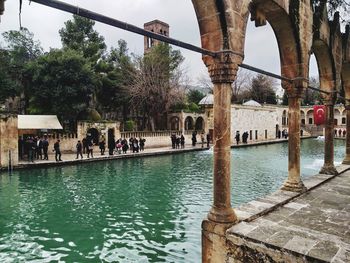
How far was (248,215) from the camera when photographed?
16.5ft

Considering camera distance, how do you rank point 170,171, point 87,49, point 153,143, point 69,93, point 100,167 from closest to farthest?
point 170,171, point 100,167, point 69,93, point 153,143, point 87,49

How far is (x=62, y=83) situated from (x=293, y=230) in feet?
74.2

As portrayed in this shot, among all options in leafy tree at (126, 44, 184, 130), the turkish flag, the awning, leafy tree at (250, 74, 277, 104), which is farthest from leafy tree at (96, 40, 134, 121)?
leafy tree at (250, 74, 277, 104)

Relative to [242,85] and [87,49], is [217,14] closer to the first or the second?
[87,49]

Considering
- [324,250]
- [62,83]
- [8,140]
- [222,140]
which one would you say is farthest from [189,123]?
[324,250]

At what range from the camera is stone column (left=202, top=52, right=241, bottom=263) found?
4.51 metres

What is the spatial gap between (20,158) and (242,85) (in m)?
44.8

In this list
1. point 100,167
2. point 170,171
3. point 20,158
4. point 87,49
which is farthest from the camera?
point 87,49

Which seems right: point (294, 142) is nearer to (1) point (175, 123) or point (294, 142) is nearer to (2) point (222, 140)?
(2) point (222, 140)

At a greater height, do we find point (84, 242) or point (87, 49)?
point (87, 49)

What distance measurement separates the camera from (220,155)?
4594mm

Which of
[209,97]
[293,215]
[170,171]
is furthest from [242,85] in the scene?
[293,215]

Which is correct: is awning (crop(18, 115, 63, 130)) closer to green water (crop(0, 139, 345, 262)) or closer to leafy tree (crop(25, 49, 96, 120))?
leafy tree (crop(25, 49, 96, 120))

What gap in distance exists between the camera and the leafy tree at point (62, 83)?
77.5ft
